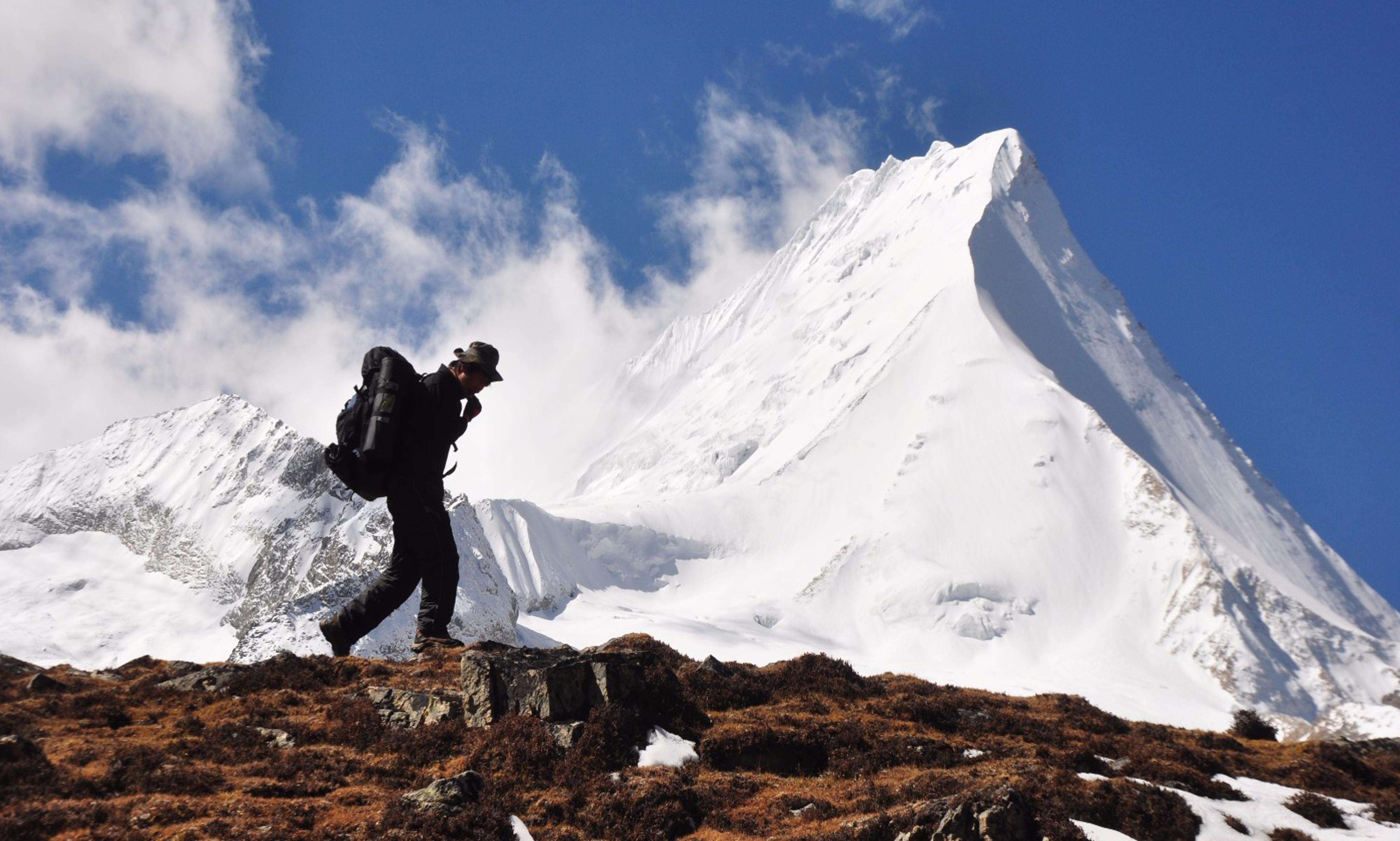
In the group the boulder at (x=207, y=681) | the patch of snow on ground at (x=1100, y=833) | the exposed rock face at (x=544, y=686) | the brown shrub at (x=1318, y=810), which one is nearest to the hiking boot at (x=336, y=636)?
the exposed rock face at (x=544, y=686)

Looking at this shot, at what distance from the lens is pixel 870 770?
13594mm

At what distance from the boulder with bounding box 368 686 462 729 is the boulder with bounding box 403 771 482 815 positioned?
7.53ft

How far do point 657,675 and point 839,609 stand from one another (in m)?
177

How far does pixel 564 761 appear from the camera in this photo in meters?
12.1

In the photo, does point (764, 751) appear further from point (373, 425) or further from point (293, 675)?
point (293, 675)

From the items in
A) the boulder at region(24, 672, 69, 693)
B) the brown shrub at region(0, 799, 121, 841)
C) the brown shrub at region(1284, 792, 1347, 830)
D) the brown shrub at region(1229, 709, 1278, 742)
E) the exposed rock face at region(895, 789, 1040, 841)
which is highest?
the brown shrub at region(1229, 709, 1278, 742)

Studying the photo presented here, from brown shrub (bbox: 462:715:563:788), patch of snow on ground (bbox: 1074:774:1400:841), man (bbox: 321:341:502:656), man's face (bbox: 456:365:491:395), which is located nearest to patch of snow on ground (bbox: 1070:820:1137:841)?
patch of snow on ground (bbox: 1074:774:1400:841)

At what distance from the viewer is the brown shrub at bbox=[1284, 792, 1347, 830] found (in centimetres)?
1334

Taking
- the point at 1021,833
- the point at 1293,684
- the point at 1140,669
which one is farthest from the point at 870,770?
the point at 1293,684

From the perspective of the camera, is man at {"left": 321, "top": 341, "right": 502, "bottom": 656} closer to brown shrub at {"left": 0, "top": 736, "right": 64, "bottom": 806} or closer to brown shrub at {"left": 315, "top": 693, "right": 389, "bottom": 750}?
brown shrub at {"left": 315, "top": 693, "right": 389, "bottom": 750}

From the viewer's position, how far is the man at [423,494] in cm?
1342

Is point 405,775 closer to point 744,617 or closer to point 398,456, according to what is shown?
point 398,456

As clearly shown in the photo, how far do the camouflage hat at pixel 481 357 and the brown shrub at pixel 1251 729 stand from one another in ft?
55.3

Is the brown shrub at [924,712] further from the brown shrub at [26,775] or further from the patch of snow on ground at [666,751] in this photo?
the brown shrub at [26,775]
